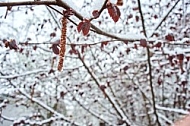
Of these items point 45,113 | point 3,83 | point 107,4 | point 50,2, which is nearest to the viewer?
point 50,2

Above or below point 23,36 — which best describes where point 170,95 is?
below

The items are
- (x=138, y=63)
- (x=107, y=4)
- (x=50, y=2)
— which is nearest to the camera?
(x=50, y=2)

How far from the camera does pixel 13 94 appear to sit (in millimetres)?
3848

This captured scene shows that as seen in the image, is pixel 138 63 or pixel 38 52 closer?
pixel 138 63

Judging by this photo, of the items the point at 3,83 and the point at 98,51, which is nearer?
the point at 3,83

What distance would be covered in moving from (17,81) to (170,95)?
6.67 feet

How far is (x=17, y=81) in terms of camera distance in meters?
4.04

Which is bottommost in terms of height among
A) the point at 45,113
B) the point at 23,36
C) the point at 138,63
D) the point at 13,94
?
the point at 45,113

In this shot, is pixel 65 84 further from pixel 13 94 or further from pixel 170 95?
pixel 170 95

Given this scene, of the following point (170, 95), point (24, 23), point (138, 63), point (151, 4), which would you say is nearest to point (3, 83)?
point (24, 23)

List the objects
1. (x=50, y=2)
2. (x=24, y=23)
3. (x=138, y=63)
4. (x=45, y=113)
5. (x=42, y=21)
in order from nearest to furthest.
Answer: (x=50, y=2)
(x=138, y=63)
(x=42, y=21)
(x=24, y=23)
(x=45, y=113)

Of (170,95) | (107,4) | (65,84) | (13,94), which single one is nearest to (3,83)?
(13,94)

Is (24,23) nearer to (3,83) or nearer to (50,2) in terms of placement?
(3,83)

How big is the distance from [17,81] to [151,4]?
1.83m
